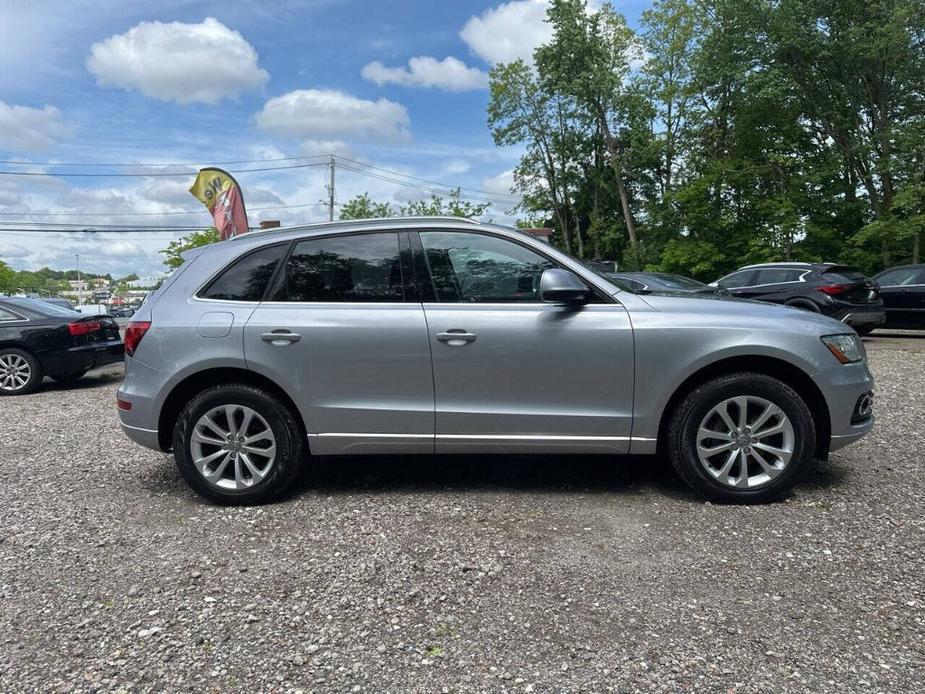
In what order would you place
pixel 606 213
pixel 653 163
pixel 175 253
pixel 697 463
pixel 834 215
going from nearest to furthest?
1. pixel 697 463
2. pixel 834 215
3. pixel 653 163
4. pixel 606 213
5. pixel 175 253

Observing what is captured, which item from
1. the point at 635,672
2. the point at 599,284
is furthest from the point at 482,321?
the point at 635,672

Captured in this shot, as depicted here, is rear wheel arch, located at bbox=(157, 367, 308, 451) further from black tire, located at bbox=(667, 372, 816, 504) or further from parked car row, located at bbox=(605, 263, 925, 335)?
parked car row, located at bbox=(605, 263, 925, 335)

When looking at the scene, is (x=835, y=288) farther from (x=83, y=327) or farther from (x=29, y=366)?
(x=29, y=366)

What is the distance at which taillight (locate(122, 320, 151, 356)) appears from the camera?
381 cm

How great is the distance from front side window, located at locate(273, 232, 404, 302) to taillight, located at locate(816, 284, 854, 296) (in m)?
9.46

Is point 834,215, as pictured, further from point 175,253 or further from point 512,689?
point 175,253

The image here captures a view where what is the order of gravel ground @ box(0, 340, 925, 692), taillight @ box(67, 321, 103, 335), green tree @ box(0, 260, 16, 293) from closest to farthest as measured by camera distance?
1. gravel ground @ box(0, 340, 925, 692)
2. taillight @ box(67, 321, 103, 335)
3. green tree @ box(0, 260, 16, 293)

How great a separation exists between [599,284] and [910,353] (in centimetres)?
912

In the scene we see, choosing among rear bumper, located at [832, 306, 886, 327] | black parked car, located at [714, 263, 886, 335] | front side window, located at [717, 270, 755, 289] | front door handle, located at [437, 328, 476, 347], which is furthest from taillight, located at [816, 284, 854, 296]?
front door handle, located at [437, 328, 476, 347]

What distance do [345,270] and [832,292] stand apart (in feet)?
32.0

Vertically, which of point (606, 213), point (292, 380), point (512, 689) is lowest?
point (512, 689)

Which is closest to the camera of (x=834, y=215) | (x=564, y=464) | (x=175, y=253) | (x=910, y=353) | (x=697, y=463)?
(x=697, y=463)

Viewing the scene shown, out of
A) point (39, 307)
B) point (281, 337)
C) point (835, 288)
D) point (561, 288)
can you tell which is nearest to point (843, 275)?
point (835, 288)

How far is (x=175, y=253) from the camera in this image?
2267 inches
